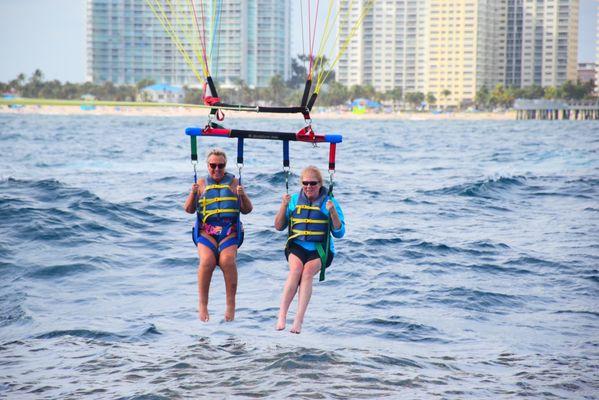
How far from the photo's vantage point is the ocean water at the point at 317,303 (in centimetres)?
1160

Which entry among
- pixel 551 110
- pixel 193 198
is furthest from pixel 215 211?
pixel 551 110


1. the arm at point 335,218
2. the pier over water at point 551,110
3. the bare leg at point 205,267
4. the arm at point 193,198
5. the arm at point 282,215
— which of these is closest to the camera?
the arm at point 335,218

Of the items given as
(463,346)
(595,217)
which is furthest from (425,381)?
(595,217)

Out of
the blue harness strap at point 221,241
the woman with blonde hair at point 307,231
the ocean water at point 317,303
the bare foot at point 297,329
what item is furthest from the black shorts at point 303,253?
the ocean water at point 317,303

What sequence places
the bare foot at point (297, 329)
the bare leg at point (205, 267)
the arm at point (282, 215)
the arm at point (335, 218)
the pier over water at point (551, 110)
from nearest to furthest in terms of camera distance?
the bare foot at point (297, 329), the arm at point (335, 218), the arm at point (282, 215), the bare leg at point (205, 267), the pier over water at point (551, 110)

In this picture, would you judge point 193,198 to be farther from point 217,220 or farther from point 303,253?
point 303,253

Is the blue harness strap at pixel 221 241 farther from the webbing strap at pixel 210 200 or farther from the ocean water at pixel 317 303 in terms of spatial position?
the ocean water at pixel 317 303

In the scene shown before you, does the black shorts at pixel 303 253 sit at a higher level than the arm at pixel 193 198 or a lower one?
lower

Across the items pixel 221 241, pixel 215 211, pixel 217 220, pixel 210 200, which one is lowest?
pixel 221 241

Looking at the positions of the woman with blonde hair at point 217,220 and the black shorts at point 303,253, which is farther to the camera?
the woman with blonde hair at point 217,220

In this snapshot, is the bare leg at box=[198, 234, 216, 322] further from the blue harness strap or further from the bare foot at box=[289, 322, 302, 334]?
A: the bare foot at box=[289, 322, 302, 334]

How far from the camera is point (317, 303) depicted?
15.8 meters

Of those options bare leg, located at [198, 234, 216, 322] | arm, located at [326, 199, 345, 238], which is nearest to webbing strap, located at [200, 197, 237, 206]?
bare leg, located at [198, 234, 216, 322]

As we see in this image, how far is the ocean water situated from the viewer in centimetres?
1160
